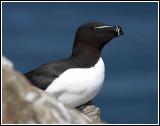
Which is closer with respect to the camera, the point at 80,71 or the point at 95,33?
the point at 80,71

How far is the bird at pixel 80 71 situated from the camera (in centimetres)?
1245

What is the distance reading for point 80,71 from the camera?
12883 millimetres

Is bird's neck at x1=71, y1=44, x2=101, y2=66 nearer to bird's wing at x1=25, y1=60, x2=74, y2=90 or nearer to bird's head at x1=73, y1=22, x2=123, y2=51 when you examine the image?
bird's head at x1=73, y1=22, x2=123, y2=51

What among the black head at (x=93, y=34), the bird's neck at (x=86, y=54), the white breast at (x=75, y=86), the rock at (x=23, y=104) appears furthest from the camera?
the black head at (x=93, y=34)

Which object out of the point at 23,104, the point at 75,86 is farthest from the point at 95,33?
the point at 23,104

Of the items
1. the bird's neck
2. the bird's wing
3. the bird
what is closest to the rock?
the bird

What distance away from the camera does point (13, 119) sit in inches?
288

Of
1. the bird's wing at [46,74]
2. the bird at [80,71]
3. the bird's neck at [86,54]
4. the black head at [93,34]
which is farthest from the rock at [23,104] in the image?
the black head at [93,34]

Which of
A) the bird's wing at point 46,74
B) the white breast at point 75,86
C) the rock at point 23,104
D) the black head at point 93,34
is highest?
the rock at point 23,104

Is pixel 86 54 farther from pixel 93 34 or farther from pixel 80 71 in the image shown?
pixel 80 71

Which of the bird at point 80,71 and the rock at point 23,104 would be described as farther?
the bird at point 80,71

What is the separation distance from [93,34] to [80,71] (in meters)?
1.04

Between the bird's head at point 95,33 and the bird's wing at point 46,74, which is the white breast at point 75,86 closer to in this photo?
the bird's wing at point 46,74

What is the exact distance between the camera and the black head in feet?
44.8
